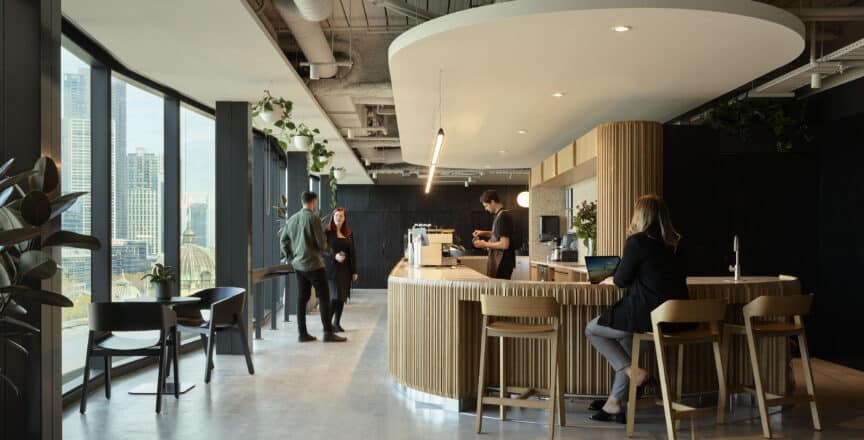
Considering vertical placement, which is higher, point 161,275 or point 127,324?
point 161,275

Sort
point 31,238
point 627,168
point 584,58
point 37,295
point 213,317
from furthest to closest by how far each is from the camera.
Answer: point 627,168
point 213,317
point 584,58
point 37,295
point 31,238

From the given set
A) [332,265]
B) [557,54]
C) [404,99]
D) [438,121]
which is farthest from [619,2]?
[332,265]

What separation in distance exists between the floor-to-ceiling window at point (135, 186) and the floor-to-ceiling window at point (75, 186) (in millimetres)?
465

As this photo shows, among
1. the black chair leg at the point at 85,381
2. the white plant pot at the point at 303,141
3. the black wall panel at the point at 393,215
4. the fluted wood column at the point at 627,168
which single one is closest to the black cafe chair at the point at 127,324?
the black chair leg at the point at 85,381

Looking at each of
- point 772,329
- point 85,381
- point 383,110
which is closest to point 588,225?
point 383,110

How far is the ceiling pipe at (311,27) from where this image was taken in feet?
16.9

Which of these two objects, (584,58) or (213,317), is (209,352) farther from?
(584,58)

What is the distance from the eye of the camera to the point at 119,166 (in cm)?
690

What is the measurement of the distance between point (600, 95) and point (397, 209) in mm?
13092

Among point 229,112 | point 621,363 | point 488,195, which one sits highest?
point 229,112

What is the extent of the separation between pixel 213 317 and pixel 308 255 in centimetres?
264

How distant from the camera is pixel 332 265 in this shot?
35.2ft

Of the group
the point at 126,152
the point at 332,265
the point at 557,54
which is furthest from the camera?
the point at 332,265

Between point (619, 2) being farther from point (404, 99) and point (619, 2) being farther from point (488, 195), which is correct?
point (488, 195)
